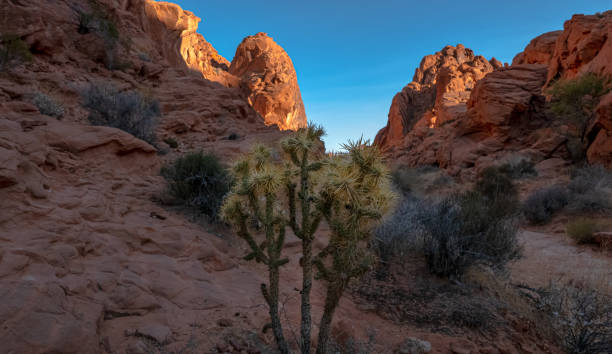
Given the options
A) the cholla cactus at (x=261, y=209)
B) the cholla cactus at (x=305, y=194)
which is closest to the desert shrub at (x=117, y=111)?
the cholla cactus at (x=261, y=209)

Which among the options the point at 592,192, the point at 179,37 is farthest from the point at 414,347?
the point at 179,37

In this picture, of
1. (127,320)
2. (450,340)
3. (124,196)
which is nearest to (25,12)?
(124,196)

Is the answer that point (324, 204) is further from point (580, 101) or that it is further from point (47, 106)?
point (580, 101)

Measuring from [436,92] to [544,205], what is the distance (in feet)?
146

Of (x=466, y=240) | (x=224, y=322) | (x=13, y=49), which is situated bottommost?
(x=224, y=322)

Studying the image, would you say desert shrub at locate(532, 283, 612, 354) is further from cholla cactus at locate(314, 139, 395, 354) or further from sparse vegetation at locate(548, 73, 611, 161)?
sparse vegetation at locate(548, 73, 611, 161)

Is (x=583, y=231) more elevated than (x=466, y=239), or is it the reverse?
(x=466, y=239)

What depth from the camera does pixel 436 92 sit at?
4966 cm

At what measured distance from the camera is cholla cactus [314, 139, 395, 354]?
1828 millimetres

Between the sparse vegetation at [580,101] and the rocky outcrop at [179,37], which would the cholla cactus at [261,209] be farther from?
the rocky outcrop at [179,37]

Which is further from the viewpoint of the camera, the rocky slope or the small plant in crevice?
the rocky slope

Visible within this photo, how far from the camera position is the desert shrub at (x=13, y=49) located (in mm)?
8142

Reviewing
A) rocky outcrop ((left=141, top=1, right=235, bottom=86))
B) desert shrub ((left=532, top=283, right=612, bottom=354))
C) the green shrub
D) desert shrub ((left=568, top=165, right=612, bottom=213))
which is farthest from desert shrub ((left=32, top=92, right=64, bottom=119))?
rocky outcrop ((left=141, top=1, right=235, bottom=86))

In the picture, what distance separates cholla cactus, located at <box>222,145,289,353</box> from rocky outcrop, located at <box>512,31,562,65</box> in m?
43.0
